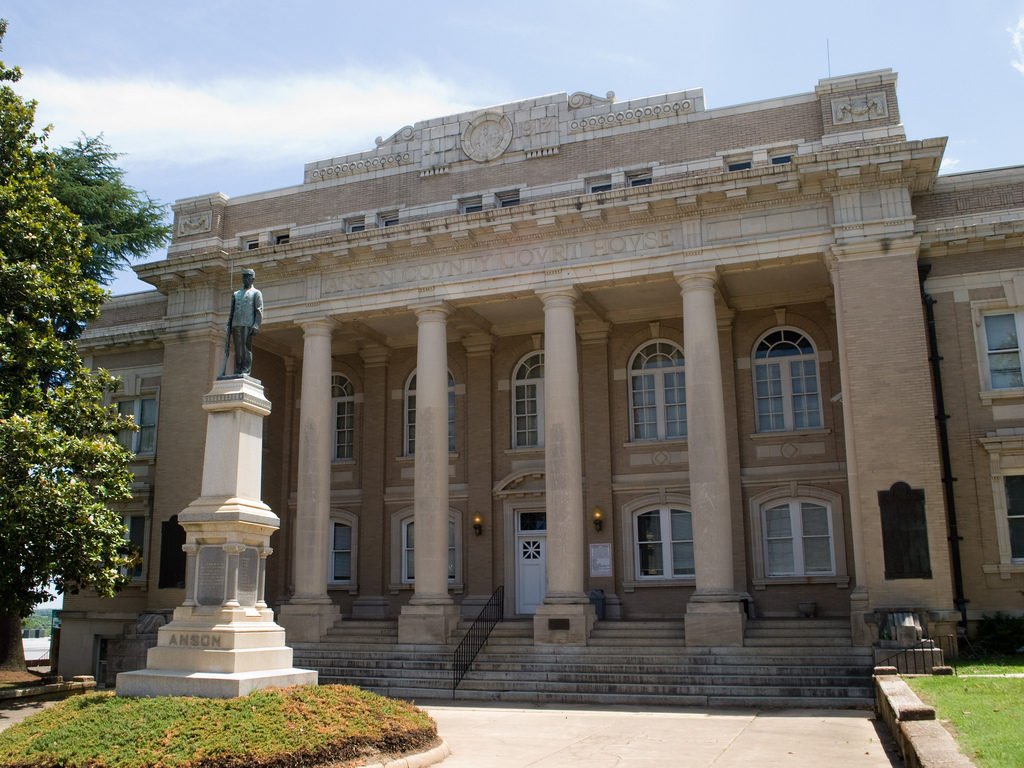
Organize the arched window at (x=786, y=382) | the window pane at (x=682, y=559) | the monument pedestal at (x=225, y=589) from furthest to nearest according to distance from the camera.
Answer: the window pane at (x=682, y=559) → the arched window at (x=786, y=382) → the monument pedestal at (x=225, y=589)

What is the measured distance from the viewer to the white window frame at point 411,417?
91.1 feet

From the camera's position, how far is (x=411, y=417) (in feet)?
92.9

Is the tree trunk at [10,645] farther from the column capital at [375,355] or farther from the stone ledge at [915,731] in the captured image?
the stone ledge at [915,731]

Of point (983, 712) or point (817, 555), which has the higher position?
point (817, 555)

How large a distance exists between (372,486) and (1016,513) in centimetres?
1674

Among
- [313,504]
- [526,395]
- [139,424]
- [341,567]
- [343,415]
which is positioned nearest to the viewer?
[313,504]

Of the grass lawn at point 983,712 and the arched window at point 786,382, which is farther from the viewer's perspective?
the arched window at point 786,382

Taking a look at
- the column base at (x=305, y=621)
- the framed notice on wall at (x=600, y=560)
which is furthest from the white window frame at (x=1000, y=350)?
the column base at (x=305, y=621)

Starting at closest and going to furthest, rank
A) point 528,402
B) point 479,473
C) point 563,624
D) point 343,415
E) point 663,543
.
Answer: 1. point 563,624
2. point 663,543
3. point 479,473
4. point 528,402
5. point 343,415

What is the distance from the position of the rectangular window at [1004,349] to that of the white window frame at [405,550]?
14121 millimetres

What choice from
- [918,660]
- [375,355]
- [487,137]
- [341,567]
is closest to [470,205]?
[487,137]

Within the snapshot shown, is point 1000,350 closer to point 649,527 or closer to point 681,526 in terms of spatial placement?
point 681,526

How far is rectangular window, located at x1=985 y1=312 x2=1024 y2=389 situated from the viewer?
21.1 meters

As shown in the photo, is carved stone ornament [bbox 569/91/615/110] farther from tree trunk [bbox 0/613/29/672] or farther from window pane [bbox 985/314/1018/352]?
tree trunk [bbox 0/613/29/672]
